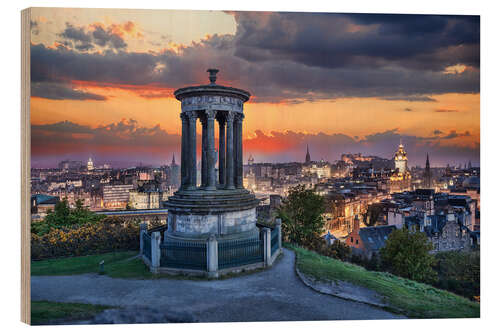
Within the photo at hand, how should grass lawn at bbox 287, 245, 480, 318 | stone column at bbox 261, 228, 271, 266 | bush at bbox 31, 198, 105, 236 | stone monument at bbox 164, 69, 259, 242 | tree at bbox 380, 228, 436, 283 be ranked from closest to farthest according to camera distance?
grass lawn at bbox 287, 245, 480, 318 → stone column at bbox 261, 228, 271, 266 → stone monument at bbox 164, 69, 259, 242 → bush at bbox 31, 198, 105, 236 → tree at bbox 380, 228, 436, 283

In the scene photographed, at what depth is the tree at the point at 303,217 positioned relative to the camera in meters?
21.9

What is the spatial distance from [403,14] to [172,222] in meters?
12.8

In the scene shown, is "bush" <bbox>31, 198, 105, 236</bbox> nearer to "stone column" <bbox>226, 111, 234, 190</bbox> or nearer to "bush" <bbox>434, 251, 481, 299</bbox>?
"stone column" <bbox>226, 111, 234, 190</bbox>

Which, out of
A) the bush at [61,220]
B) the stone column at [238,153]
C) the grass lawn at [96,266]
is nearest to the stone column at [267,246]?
the stone column at [238,153]

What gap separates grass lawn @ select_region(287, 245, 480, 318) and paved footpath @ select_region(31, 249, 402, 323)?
93 cm

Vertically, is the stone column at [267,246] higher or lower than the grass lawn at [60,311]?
higher

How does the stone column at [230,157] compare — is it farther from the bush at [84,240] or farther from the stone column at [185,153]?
the bush at [84,240]

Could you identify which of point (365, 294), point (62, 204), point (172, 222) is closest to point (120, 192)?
point (62, 204)

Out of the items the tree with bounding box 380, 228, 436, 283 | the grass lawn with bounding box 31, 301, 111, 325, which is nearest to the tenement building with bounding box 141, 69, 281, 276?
the grass lawn with bounding box 31, 301, 111, 325

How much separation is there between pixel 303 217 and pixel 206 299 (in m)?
12.3

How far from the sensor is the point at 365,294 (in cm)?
1172

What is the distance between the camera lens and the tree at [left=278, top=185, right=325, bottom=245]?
71.8ft

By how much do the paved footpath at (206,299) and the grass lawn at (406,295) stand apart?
3.05ft

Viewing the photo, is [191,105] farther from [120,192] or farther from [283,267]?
[120,192]
